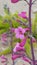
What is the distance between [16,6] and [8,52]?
1.72 metres

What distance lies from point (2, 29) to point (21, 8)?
1.02 metres

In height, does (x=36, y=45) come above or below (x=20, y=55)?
below

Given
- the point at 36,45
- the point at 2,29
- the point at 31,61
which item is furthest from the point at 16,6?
the point at 31,61

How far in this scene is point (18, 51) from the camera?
119cm

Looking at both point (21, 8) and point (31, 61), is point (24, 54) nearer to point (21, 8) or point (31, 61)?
point (31, 61)

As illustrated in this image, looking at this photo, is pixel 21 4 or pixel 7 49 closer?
pixel 7 49

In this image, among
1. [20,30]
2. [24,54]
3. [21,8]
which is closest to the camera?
[20,30]

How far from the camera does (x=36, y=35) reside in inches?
121

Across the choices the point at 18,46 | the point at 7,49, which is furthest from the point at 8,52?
the point at 18,46

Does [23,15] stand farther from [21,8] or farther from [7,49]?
[21,8]

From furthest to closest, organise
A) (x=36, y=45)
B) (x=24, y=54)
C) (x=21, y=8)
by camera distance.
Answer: (x=21, y=8) < (x=36, y=45) < (x=24, y=54)

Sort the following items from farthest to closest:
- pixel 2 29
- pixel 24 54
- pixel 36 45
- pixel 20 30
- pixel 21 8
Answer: pixel 21 8, pixel 2 29, pixel 36 45, pixel 24 54, pixel 20 30

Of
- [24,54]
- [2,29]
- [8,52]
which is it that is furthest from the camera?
[2,29]

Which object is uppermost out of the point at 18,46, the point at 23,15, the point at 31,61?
the point at 23,15
